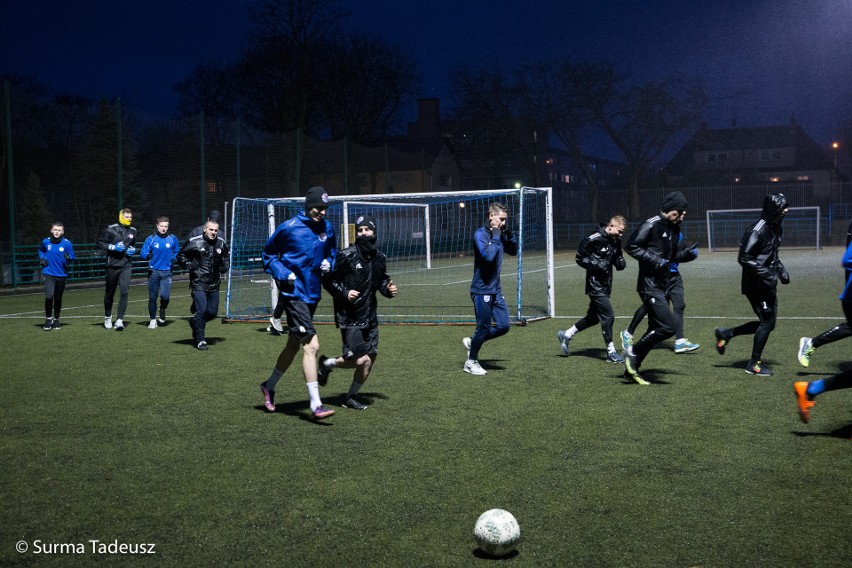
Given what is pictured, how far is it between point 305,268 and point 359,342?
84 centimetres

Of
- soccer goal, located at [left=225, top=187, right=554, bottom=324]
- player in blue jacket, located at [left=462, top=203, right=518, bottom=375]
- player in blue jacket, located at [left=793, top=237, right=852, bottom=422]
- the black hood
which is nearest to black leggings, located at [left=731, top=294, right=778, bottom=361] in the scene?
the black hood

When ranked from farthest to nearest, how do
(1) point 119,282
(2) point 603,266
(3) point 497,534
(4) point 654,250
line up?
(1) point 119,282 < (2) point 603,266 < (4) point 654,250 < (3) point 497,534

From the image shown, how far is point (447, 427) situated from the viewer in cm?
713

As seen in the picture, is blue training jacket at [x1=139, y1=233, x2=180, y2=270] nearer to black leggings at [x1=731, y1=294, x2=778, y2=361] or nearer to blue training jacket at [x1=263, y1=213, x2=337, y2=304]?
blue training jacket at [x1=263, y1=213, x2=337, y2=304]

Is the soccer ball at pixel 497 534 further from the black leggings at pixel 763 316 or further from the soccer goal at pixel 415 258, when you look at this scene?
the soccer goal at pixel 415 258

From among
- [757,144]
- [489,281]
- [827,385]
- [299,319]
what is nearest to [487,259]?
[489,281]

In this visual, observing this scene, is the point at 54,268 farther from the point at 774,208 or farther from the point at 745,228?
the point at 745,228

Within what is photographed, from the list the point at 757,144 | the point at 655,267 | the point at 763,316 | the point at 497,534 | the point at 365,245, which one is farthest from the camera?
the point at 757,144

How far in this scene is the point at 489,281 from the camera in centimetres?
966

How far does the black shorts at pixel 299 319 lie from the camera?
7.36 m

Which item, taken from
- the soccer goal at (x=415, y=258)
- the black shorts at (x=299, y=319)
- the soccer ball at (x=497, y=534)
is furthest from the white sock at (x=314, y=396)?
the soccer goal at (x=415, y=258)

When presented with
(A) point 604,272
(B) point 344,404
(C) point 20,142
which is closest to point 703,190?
(C) point 20,142

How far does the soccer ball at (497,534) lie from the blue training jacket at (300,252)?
3.64 metres

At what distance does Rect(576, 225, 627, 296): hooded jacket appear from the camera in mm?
A: 10414
